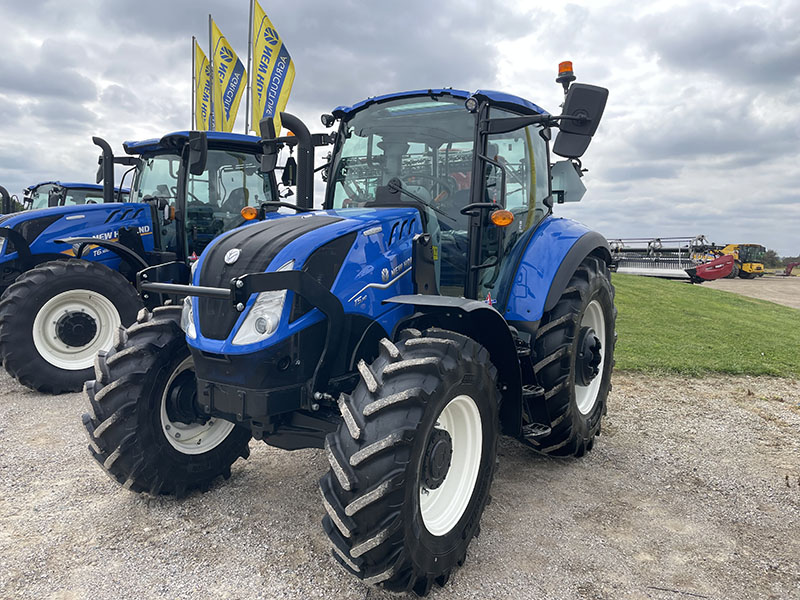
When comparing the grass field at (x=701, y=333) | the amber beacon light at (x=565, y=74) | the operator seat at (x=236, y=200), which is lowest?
the grass field at (x=701, y=333)

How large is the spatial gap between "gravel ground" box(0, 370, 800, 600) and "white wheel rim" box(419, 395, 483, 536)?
→ 0.28 m

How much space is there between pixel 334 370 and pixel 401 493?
812 millimetres

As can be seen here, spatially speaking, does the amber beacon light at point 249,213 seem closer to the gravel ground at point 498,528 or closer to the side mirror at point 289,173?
the side mirror at point 289,173

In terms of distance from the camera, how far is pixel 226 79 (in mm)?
15188

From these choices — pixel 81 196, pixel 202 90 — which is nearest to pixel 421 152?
pixel 81 196

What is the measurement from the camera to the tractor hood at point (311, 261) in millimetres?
2623

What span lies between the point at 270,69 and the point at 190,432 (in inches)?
480

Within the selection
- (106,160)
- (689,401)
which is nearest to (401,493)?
(689,401)

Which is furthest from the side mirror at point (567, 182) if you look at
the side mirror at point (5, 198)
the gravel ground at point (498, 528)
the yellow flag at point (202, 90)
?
the yellow flag at point (202, 90)

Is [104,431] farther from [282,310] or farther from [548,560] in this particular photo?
[548,560]

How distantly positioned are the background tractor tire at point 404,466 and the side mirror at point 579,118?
1.28m

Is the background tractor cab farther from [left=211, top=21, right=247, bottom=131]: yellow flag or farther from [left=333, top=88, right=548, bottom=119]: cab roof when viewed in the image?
[left=333, top=88, right=548, bottom=119]: cab roof

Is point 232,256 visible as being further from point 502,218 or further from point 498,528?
point 498,528

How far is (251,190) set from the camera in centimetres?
736
